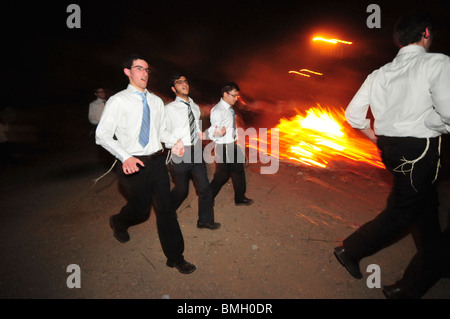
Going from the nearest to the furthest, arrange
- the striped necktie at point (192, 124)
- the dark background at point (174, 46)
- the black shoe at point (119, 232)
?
the black shoe at point (119, 232) < the striped necktie at point (192, 124) < the dark background at point (174, 46)

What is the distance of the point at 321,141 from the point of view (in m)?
8.70

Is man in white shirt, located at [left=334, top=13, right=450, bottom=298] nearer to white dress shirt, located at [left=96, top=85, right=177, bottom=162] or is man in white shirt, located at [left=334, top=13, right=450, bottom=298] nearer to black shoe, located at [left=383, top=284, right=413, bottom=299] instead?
black shoe, located at [left=383, top=284, right=413, bottom=299]

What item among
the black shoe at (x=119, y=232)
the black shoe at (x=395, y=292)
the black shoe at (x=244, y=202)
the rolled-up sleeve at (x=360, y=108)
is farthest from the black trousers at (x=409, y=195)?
the black shoe at (x=119, y=232)

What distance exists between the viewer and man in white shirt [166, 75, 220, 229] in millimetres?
3498

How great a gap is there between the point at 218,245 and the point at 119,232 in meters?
1.40

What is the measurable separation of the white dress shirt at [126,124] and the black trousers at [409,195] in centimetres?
237

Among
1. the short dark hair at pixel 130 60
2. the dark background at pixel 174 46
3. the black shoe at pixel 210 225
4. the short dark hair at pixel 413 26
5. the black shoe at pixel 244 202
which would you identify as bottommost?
the black shoe at pixel 210 225

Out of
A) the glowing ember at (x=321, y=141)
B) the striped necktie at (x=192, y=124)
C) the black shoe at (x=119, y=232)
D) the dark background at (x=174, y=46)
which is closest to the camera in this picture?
the black shoe at (x=119, y=232)

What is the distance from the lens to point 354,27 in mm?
13578

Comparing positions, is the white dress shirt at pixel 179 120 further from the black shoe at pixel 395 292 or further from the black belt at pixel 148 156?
the black shoe at pixel 395 292

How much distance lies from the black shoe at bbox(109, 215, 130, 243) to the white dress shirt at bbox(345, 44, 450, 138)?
131 inches

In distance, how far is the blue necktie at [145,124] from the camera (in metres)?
2.71
